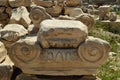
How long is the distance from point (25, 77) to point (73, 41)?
839 mm

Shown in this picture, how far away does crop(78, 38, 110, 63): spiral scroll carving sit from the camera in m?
4.27

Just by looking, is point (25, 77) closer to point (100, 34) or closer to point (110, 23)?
point (100, 34)

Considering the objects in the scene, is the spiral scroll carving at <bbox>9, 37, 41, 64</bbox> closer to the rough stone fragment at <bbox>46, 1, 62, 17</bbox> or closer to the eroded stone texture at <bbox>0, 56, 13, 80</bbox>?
the eroded stone texture at <bbox>0, 56, 13, 80</bbox>

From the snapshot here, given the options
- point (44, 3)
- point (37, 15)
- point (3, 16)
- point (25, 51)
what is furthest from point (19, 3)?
point (25, 51)

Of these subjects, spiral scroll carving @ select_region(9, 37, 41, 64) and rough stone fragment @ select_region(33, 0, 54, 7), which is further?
rough stone fragment @ select_region(33, 0, 54, 7)

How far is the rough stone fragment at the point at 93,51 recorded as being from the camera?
168 inches

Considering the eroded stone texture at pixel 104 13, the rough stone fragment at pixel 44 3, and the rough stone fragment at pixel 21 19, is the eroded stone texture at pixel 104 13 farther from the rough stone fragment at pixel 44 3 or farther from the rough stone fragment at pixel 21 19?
the rough stone fragment at pixel 21 19

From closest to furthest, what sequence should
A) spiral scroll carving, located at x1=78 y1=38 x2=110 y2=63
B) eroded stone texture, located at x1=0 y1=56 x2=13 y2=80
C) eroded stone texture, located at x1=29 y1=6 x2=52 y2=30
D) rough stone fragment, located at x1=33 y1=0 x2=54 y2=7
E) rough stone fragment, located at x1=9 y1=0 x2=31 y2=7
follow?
1. spiral scroll carving, located at x1=78 y1=38 x2=110 y2=63
2. eroded stone texture, located at x1=0 y1=56 x2=13 y2=80
3. eroded stone texture, located at x1=29 y1=6 x2=52 y2=30
4. rough stone fragment, located at x1=9 y1=0 x2=31 y2=7
5. rough stone fragment, located at x1=33 y1=0 x2=54 y2=7

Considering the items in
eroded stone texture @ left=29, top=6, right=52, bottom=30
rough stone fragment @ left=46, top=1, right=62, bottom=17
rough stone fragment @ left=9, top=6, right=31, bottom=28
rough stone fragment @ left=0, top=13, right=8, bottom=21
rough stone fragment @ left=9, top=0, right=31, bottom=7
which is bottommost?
rough stone fragment @ left=46, top=1, right=62, bottom=17

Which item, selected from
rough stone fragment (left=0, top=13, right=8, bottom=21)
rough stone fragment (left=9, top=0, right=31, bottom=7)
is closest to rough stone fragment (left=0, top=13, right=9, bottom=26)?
rough stone fragment (left=0, top=13, right=8, bottom=21)

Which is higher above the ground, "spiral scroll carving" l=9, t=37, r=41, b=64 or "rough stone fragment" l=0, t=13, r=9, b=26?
"spiral scroll carving" l=9, t=37, r=41, b=64

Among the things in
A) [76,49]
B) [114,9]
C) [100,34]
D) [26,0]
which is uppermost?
[76,49]

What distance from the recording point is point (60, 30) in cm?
433

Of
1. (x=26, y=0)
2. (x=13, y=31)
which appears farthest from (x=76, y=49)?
(x=26, y=0)
